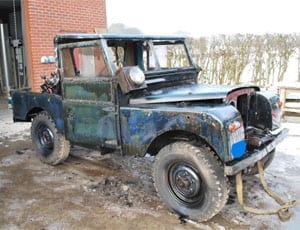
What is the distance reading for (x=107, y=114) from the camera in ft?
13.1

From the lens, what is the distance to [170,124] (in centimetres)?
338

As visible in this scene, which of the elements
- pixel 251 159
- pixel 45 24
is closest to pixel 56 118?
pixel 251 159

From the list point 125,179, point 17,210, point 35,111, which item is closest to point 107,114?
point 125,179

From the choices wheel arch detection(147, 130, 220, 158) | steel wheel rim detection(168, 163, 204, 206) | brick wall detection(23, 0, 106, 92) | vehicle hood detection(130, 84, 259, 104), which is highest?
brick wall detection(23, 0, 106, 92)

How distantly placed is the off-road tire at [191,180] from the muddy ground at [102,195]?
0.15m

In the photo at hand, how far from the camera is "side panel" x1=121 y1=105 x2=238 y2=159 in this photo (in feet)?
10.1

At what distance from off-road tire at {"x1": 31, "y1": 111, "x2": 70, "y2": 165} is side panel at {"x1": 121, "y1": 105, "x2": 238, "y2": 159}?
1398 millimetres

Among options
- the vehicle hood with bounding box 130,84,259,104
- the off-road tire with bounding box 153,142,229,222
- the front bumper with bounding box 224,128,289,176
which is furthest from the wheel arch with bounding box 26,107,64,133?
the front bumper with bounding box 224,128,289,176

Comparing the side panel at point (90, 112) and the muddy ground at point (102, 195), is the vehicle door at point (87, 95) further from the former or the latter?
the muddy ground at point (102, 195)

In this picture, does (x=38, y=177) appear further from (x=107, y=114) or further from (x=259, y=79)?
(x=259, y=79)

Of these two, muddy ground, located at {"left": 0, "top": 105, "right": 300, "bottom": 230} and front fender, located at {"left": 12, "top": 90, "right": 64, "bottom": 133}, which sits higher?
front fender, located at {"left": 12, "top": 90, "right": 64, "bottom": 133}

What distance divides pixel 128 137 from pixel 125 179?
Result: 2.99 feet

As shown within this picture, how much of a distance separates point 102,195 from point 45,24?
20.2 feet

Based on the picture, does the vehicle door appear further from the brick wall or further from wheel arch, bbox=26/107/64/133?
the brick wall
